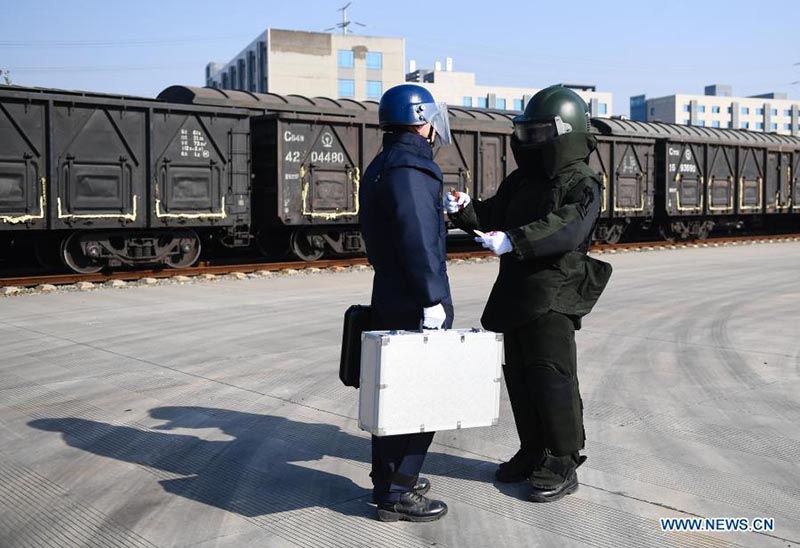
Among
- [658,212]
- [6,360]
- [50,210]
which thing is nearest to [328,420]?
[6,360]

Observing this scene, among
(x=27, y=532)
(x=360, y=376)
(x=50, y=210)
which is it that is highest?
(x=50, y=210)

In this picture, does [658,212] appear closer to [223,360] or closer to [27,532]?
[223,360]

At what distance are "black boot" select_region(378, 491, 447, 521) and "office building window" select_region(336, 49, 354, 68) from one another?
77.5 meters

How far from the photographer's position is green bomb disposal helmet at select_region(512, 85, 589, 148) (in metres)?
4.23

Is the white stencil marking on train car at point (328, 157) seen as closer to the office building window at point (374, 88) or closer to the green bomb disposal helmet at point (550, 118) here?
the green bomb disposal helmet at point (550, 118)

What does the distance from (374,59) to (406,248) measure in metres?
79.4

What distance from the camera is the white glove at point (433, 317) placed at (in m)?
3.85

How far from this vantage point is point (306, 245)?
17.7 m

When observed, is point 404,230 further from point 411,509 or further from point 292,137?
point 292,137

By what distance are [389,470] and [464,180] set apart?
1596cm

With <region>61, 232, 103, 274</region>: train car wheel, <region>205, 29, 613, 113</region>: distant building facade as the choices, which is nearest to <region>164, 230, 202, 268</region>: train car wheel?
<region>61, 232, 103, 274</region>: train car wheel

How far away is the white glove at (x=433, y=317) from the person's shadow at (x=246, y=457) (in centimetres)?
98

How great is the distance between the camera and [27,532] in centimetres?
379

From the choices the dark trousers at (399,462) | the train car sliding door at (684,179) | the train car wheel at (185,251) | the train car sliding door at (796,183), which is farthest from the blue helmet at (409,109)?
the train car sliding door at (796,183)
